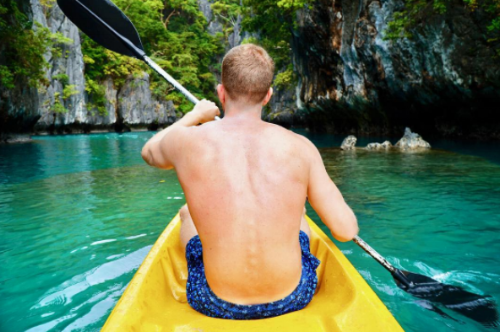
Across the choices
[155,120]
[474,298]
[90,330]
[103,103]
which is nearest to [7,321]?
[90,330]

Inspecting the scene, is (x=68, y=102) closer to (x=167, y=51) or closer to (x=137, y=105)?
(x=137, y=105)

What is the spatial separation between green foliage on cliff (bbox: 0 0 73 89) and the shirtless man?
14.5 meters

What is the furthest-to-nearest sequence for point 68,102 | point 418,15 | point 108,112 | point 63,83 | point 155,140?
1. point 108,112
2. point 68,102
3. point 63,83
4. point 418,15
5. point 155,140

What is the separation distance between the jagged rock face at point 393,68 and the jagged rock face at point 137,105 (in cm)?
1624

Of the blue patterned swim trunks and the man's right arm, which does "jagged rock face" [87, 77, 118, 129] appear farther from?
the man's right arm

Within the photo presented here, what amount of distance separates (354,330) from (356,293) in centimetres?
25

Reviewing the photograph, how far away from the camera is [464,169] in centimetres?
702

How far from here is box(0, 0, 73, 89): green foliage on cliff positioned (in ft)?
43.0

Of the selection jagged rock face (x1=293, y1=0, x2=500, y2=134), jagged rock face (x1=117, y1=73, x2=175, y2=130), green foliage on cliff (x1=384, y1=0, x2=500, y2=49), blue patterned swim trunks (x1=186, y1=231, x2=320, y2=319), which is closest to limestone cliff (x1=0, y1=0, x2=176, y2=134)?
jagged rock face (x1=117, y1=73, x2=175, y2=130)

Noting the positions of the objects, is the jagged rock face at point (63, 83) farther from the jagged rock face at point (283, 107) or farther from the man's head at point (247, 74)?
the man's head at point (247, 74)

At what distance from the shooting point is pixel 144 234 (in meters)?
3.76

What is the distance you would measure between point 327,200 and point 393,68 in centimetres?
1293

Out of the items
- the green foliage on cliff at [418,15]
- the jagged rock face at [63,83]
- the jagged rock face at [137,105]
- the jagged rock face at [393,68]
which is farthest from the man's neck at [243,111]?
the jagged rock face at [137,105]

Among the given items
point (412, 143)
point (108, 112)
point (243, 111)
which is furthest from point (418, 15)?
point (108, 112)
